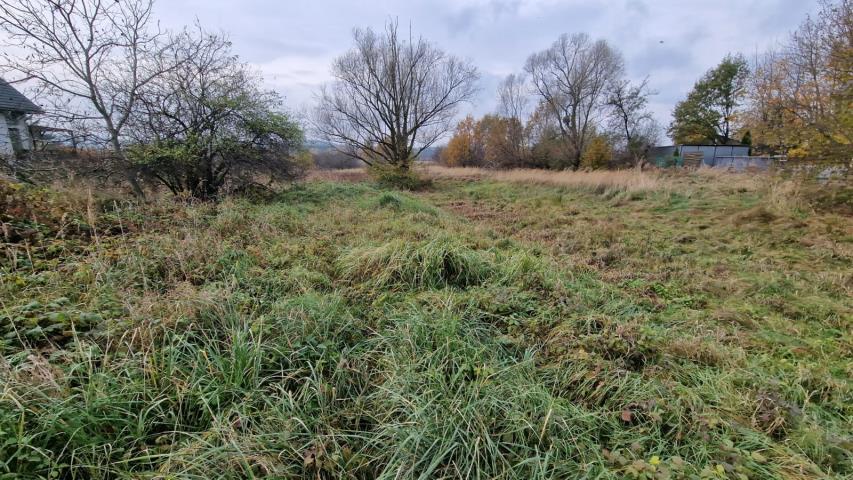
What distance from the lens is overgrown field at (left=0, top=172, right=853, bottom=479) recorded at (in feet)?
4.77

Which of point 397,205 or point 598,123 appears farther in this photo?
point 598,123

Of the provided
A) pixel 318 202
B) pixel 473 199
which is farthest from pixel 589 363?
pixel 473 199

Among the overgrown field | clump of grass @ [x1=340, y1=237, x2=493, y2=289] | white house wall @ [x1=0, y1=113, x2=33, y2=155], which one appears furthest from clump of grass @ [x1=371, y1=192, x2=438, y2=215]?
white house wall @ [x1=0, y1=113, x2=33, y2=155]

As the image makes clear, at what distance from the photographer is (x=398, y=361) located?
2.12 m

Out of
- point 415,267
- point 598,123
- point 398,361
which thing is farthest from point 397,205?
point 598,123

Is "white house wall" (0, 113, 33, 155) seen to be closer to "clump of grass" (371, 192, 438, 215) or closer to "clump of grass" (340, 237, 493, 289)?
"clump of grass" (371, 192, 438, 215)

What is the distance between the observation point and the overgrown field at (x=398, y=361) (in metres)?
1.45

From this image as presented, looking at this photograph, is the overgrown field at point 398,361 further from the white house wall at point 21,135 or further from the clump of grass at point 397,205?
the clump of grass at point 397,205

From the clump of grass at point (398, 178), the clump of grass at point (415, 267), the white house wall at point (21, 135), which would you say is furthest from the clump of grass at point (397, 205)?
the clump of grass at point (398, 178)

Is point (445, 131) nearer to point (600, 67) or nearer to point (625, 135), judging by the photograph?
point (600, 67)

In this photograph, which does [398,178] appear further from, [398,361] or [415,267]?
[398,361]

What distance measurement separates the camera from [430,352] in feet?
7.13

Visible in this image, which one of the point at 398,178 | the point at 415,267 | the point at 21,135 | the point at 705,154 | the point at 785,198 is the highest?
the point at 705,154

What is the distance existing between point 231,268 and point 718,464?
3912 mm
